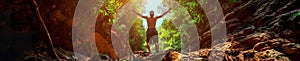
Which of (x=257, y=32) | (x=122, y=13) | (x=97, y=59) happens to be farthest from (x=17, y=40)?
(x=122, y=13)

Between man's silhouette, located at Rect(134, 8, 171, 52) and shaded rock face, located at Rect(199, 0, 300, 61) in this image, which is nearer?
shaded rock face, located at Rect(199, 0, 300, 61)

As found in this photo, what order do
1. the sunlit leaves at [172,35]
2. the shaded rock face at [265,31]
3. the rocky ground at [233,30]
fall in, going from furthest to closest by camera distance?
the sunlit leaves at [172,35]
the rocky ground at [233,30]
the shaded rock face at [265,31]

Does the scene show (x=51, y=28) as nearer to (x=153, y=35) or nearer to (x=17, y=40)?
(x=17, y=40)

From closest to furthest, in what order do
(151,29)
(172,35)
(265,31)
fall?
(265,31)
(151,29)
(172,35)

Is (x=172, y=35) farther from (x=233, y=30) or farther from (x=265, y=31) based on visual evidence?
(x=265, y=31)

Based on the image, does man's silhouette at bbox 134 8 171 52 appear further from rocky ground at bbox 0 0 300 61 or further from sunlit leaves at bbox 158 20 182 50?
sunlit leaves at bbox 158 20 182 50

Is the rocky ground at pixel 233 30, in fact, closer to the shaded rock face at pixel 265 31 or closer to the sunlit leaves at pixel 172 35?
the shaded rock face at pixel 265 31

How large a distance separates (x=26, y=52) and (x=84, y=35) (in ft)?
17.8

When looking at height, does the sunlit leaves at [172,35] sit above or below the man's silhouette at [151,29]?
below

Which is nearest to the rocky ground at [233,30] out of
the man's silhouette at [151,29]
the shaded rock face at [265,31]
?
the shaded rock face at [265,31]

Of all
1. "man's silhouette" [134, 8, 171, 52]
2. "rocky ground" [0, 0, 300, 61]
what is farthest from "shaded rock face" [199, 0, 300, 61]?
"man's silhouette" [134, 8, 171, 52]

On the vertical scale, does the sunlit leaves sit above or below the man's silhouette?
below

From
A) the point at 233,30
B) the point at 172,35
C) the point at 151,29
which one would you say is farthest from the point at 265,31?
the point at 172,35

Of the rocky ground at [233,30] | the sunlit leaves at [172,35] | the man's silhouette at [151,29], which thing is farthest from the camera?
the sunlit leaves at [172,35]
